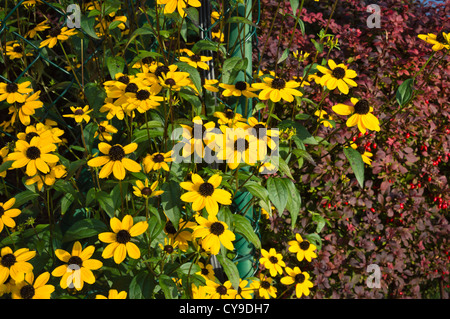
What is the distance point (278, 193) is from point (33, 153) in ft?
2.69

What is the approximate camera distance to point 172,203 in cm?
125

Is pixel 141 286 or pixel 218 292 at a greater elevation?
pixel 141 286

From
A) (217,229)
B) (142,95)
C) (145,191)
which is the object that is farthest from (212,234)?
(142,95)

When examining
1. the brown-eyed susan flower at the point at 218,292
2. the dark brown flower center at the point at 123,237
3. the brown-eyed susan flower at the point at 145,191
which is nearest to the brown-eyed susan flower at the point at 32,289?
the dark brown flower center at the point at 123,237

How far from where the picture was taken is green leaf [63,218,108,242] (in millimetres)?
1190

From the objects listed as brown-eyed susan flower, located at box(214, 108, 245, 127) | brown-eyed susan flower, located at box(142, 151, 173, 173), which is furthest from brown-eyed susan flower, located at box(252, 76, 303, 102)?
brown-eyed susan flower, located at box(142, 151, 173, 173)

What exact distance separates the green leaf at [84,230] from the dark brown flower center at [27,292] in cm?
16

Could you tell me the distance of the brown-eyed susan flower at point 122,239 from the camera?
1109mm

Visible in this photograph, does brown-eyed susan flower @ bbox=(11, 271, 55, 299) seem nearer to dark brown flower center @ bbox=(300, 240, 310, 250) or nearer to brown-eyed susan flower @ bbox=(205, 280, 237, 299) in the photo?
brown-eyed susan flower @ bbox=(205, 280, 237, 299)

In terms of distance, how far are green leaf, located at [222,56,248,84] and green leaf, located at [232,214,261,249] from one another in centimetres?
53

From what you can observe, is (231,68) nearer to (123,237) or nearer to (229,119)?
(229,119)

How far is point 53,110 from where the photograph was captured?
168 cm
